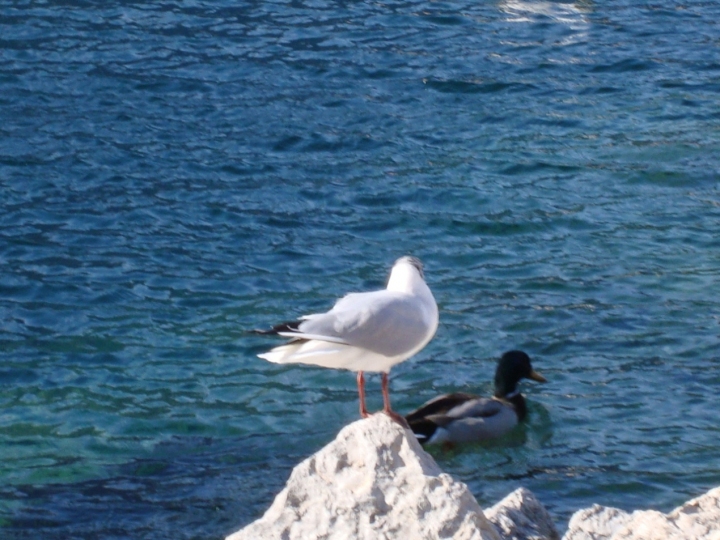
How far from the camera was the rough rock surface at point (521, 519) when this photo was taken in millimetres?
4836

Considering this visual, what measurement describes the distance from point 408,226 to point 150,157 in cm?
303

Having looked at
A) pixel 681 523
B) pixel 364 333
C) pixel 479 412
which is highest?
pixel 681 523

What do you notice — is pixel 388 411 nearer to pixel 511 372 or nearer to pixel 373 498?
pixel 373 498

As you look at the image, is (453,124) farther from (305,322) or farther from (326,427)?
(305,322)

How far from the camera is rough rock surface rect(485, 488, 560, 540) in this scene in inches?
190

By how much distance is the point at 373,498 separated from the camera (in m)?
4.32

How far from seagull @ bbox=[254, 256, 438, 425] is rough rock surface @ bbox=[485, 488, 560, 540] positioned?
895 millimetres

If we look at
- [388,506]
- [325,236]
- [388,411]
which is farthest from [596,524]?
[325,236]

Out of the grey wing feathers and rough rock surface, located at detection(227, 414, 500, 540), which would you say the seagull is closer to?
the grey wing feathers

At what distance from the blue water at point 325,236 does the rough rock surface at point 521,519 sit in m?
1.66

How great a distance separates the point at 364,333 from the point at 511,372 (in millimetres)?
2604

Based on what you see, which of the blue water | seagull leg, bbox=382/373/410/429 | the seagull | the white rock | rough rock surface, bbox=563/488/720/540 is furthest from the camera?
the blue water

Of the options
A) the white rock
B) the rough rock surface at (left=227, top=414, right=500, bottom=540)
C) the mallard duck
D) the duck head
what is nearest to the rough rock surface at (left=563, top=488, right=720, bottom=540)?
the white rock

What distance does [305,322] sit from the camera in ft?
19.5
